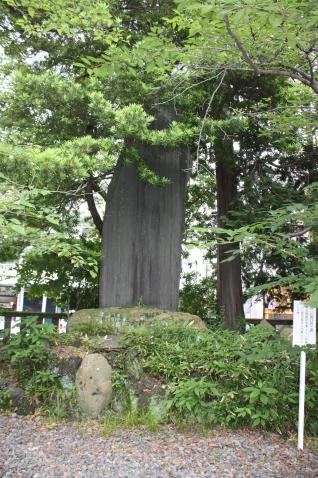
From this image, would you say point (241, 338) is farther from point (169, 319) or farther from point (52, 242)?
point (52, 242)

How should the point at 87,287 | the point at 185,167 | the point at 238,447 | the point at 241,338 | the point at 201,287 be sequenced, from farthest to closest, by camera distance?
the point at 201,287
the point at 87,287
the point at 185,167
the point at 241,338
the point at 238,447

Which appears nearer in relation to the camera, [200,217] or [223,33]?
[223,33]

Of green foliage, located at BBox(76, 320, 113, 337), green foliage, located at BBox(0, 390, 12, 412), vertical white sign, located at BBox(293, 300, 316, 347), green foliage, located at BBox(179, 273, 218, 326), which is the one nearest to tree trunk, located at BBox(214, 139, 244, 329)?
green foliage, located at BBox(179, 273, 218, 326)

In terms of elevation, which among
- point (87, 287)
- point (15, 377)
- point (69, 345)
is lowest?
point (15, 377)

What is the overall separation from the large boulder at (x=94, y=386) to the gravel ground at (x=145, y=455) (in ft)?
0.93

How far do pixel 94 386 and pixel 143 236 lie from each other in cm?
267

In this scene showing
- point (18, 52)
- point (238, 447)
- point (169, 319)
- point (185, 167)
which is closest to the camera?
point (238, 447)

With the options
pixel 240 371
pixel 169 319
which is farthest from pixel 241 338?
pixel 169 319

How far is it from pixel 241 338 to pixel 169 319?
1.20 meters

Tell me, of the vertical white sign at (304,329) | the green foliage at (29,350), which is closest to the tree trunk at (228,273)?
the green foliage at (29,350)

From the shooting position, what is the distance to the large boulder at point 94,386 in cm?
512

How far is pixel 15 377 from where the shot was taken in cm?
574

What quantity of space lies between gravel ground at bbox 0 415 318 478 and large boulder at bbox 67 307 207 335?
5.23 ft

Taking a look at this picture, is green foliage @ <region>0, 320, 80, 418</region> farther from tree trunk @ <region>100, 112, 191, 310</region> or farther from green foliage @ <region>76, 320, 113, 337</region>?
tree trunk @ <region>100, 112, 191, 310</region>
